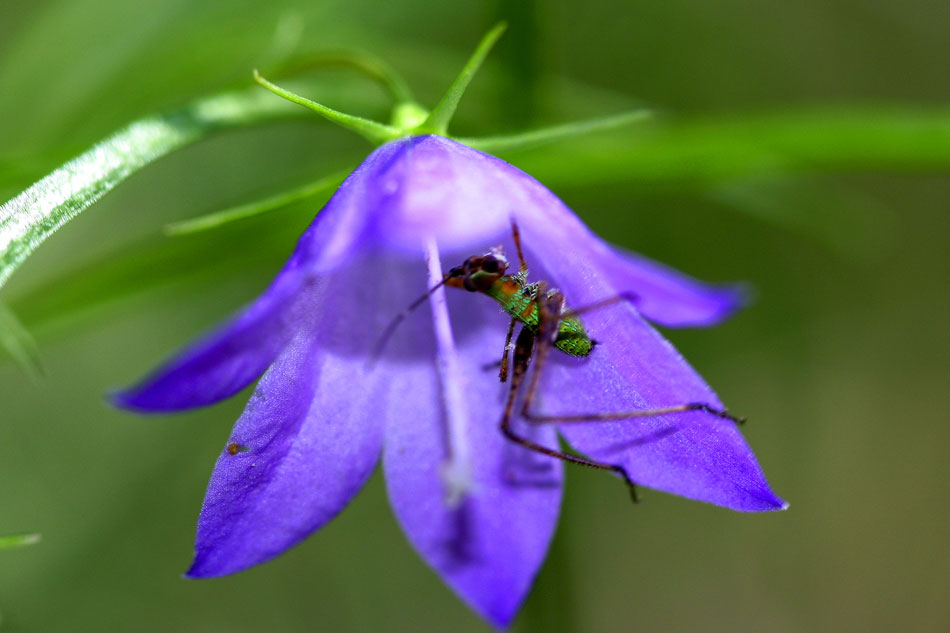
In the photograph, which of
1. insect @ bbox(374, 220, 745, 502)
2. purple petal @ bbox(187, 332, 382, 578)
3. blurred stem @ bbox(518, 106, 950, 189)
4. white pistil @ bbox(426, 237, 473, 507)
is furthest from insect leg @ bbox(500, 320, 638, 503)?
blurred stem @ bbox(518, 106, 950, 189)

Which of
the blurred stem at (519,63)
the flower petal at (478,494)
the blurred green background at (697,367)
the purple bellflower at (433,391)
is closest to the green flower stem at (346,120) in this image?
the purple bellflower at (433,391)

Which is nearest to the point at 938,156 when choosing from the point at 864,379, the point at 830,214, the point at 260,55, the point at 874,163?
the point at 874,163

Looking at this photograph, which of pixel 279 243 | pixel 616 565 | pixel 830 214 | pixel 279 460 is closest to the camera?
pixel 279 460

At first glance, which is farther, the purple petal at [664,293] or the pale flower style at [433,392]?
the purple petal at [664,293]

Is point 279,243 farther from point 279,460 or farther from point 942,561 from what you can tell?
point 942,561

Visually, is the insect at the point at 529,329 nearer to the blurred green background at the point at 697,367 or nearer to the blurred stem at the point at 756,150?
the blurred stem at the point at 756,150

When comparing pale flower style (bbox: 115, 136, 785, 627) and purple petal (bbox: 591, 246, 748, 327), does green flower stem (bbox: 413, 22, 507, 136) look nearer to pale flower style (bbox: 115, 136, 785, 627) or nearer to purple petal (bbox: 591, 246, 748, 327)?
pale flower style (bbox: 115, 136, 785, 627)
